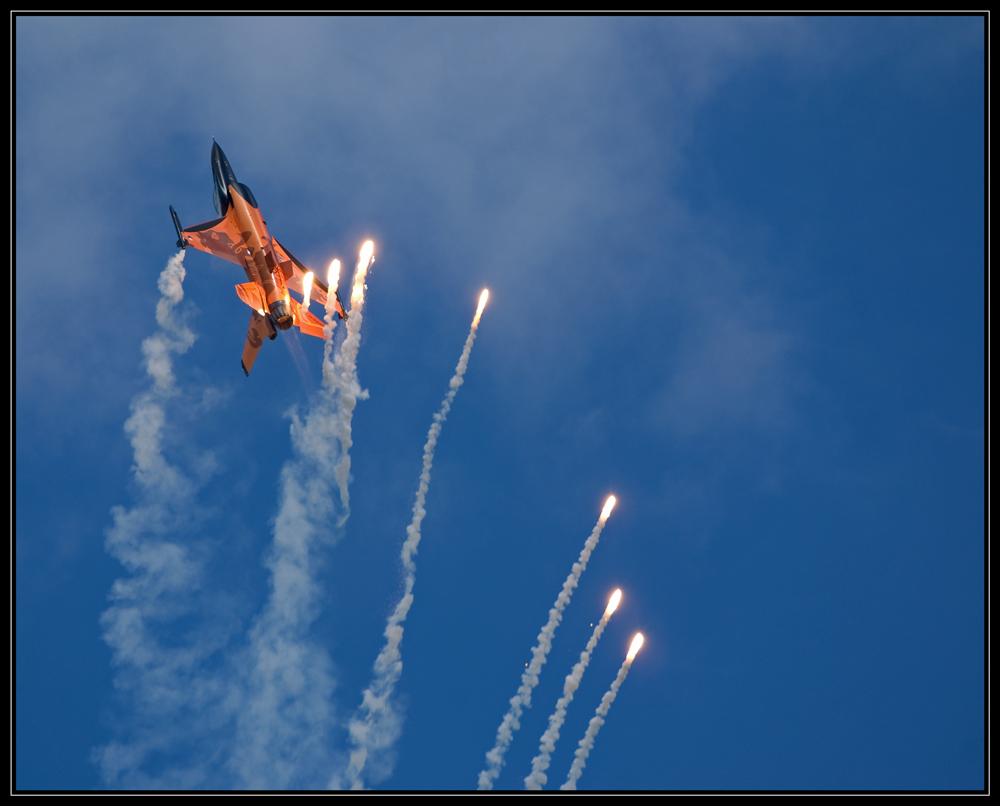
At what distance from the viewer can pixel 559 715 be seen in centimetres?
5938

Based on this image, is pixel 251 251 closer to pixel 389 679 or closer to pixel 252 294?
pixel 252 294

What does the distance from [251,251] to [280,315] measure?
5.62 metres

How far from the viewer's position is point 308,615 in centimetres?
7431

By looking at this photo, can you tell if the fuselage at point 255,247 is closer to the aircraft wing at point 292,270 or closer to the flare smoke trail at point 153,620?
the aircraft wing at point 292,270

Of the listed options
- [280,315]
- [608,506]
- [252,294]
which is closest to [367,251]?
[280,315]

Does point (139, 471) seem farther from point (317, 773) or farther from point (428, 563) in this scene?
point (428, 563)

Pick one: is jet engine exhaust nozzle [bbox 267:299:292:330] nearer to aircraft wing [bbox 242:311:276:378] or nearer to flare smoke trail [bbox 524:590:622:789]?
aircraft wing [bbox 242:311:276:378]

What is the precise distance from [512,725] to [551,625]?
316 inches

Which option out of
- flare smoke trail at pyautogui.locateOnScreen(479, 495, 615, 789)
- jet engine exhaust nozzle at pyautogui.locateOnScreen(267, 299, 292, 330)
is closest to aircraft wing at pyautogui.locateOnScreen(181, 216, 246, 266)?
jet engine exhaust nozzle at pyautogui.locateOnScreen(267, 299, 292, 330)

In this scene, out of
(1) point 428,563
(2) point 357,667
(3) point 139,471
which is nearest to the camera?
(3) point 139,471

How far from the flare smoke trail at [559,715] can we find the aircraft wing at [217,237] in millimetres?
40089

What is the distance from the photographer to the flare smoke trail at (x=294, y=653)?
72750 mm
